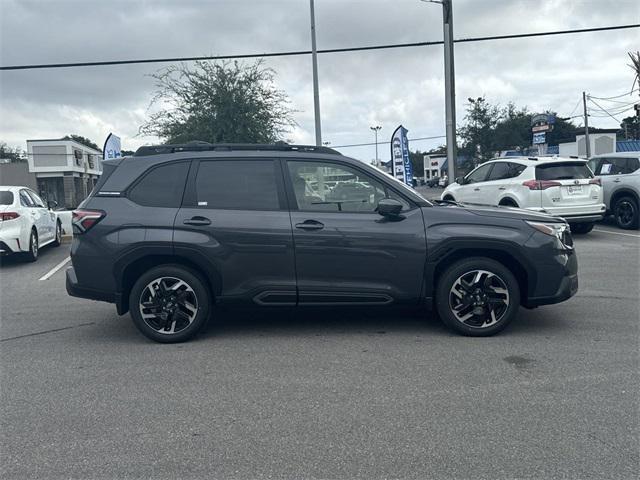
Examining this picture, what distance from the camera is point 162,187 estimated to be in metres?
5.70

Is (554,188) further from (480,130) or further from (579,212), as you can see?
(480,130)

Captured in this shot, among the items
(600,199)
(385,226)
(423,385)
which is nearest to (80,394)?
(423,385)

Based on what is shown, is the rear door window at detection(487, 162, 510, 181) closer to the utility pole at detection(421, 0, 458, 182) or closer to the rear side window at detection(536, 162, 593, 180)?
the rear side window at detection(536, 162, 593, 180)

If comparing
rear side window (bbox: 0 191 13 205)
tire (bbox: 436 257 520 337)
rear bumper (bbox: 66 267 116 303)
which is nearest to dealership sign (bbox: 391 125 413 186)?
rear side window (bbox: 0 191 13 205)

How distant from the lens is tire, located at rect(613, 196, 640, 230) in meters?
13.6

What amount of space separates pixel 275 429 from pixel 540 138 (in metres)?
45.0

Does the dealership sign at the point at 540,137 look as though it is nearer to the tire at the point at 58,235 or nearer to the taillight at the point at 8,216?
the tire at the point at 58,235

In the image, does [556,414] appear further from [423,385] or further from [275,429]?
[275,429]

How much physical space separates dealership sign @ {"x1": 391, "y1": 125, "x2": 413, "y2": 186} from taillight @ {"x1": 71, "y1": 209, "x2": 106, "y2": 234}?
19274 mm

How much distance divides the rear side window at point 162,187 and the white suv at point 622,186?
450 inches

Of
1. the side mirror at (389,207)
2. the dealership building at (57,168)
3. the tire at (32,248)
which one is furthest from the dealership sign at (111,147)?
the dealership building at (57,168)

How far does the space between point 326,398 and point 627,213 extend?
12109mm

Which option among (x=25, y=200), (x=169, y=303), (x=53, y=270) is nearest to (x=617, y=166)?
(x=169, y=303)

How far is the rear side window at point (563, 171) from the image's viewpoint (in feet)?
39.5
